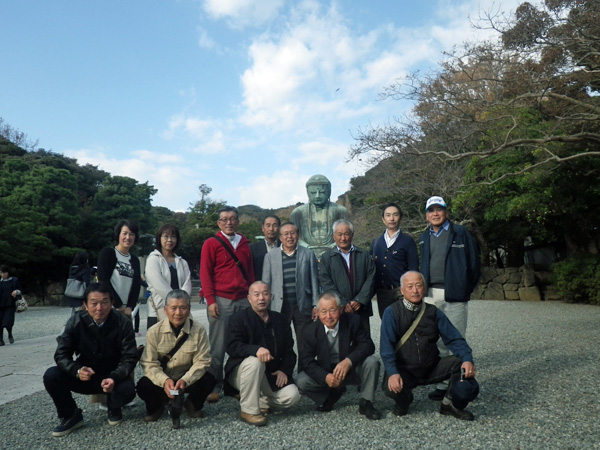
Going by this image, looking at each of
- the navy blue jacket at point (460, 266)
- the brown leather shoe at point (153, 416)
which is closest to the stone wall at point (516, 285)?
the navy blue jacket at point (460, 266)

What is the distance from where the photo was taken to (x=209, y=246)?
4035 millimetres

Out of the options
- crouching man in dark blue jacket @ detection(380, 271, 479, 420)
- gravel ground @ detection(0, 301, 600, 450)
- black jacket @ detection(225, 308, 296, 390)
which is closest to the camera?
gravel ground @ detection(0, 301, 600, 450)

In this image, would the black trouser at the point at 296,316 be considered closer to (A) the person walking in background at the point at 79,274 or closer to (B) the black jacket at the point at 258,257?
(B) the black jacket at the point at 258,257

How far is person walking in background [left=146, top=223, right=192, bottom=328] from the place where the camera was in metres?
3.91

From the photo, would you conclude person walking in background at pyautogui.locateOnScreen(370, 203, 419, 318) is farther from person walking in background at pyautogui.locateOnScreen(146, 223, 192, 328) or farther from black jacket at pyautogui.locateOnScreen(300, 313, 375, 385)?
person walking in background at pyautogui.locateOnScreen(146, 223, 192, 328)

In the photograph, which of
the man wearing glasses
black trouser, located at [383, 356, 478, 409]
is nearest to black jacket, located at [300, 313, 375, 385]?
the man wearing glasses

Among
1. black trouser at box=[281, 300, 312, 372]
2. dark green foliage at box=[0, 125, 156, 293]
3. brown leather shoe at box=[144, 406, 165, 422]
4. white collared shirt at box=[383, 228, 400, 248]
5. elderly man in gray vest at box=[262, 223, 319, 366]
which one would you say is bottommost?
brown leather shoe at box=[144, 406, 165, 422]

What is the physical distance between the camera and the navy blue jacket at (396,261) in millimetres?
4098

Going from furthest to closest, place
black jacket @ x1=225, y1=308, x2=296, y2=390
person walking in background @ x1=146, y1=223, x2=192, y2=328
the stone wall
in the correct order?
1. the stone wall
2. person walking in background @ x1=146, y1=223, x2=192, y2=328
3. black jacket @ x1=225, y1=308, x2=296, y2=390

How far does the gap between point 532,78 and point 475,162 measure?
13.3 ft

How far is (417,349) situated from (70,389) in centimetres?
250

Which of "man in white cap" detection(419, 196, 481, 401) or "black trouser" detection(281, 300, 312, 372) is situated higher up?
"man in white cap" detection(419, 196, 481, 401)

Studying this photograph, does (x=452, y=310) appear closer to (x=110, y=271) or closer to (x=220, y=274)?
(x=220, y=274)

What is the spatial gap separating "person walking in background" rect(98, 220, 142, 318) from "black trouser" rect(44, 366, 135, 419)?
701 millimetres
